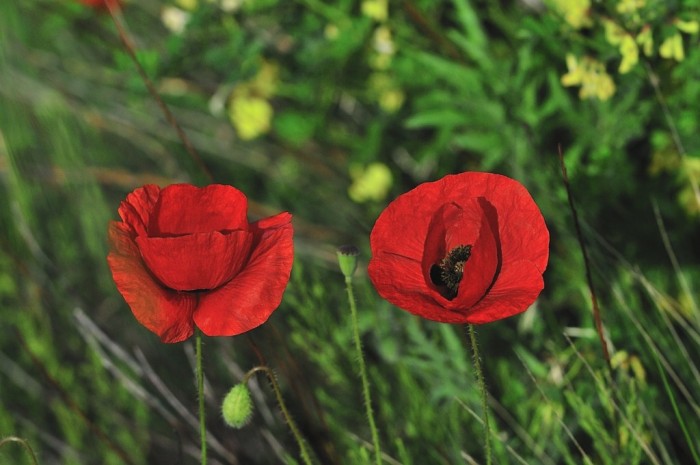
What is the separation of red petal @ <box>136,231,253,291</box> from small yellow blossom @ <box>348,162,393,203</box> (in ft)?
2.96

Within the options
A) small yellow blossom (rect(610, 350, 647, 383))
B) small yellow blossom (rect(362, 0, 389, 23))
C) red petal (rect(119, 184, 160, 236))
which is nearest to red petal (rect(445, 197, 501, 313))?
red petal (rect(119, 184, 160, 236))

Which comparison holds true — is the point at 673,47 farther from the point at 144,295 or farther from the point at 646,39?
the point at 144,295

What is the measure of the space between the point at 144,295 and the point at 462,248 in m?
0.23

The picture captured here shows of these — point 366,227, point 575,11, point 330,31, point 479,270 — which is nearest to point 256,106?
point 330,31

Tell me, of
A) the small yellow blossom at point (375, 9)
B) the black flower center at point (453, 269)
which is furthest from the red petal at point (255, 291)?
the small yellow blossom at point (375, 9)

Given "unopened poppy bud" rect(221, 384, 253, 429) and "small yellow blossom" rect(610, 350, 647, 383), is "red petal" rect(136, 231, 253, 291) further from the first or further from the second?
"small yellow blossom" rect(610, 350, 647, 383)

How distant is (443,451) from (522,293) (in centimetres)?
50

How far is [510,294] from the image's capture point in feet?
2.01

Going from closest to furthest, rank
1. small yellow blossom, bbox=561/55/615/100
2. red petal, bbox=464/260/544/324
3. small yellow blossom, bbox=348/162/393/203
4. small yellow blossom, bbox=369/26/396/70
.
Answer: red petal, bbox=464/260/544/324, small yellow blossom, bbox=561/55/615/100, small yellow blossom, bbox=369/26/396/70, small yellow blossom, bbox=348/162/393/203

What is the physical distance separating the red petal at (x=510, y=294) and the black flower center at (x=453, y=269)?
0.11 ft

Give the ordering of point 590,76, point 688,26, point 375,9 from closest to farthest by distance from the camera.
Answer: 1. point 688,26
2. point 590,76
3. point 375,9

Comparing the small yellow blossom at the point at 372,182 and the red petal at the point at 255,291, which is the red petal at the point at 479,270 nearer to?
the red petal at the point at 255,291

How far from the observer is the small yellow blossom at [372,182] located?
1.54m

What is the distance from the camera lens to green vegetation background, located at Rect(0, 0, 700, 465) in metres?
1.06
